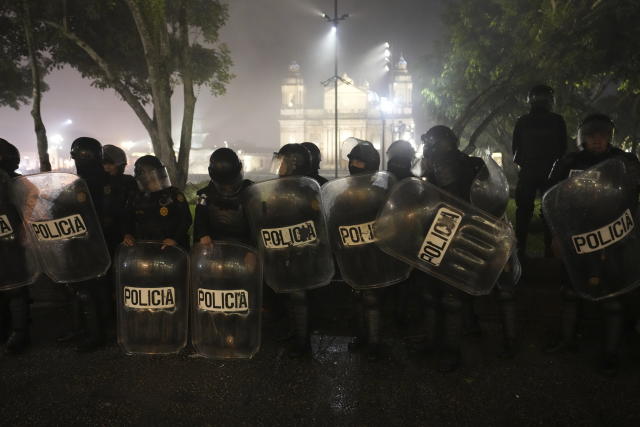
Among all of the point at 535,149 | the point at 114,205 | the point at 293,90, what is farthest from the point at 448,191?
the point at 293,90

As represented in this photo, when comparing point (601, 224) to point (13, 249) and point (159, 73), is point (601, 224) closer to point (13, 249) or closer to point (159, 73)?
point (13, 249)

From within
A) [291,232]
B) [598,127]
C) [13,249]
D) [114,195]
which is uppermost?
[598,127]

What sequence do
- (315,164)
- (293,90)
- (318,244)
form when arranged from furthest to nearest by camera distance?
(293,90) → (315,164) → (318,244)

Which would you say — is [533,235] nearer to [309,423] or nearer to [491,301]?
[491,301]

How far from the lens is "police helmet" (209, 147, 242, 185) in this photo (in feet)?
12.1

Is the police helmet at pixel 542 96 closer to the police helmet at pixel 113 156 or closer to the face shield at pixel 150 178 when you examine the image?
the face shield at pixel 150 178

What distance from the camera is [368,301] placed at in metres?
3.72

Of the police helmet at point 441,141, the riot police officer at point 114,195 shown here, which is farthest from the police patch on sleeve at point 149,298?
the police helmet at point 441,141

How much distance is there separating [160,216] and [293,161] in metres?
1.35

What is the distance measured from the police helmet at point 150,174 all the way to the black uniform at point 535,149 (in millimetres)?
4037

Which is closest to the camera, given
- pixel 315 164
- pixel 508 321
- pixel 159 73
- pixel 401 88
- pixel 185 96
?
pixel 508 321

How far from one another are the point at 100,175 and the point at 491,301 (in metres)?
4.29

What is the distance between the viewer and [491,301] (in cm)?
446

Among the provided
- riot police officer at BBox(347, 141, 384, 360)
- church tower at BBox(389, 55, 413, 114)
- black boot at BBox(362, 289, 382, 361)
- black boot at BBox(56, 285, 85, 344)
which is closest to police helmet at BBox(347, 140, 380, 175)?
riot police officer at BBox(347, 141, 384, 360)
